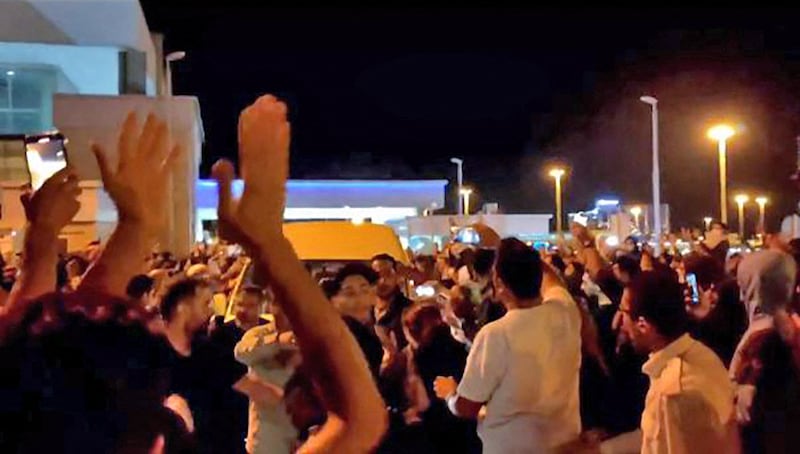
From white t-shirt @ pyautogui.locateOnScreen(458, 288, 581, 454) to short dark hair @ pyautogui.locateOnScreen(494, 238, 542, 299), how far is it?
116mm

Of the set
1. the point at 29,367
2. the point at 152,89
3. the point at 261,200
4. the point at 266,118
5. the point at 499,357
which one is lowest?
the point at 499,357

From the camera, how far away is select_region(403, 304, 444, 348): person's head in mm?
6816

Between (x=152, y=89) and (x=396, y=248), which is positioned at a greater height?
(x=152, y=89)

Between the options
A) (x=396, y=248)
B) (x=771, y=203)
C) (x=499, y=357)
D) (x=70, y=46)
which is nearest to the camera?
(x=499, y=357)

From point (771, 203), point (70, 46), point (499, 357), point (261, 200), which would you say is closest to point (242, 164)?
point (261, 200)

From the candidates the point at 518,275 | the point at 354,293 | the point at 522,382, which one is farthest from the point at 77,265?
the point at 522,382

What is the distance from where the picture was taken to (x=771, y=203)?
8625 cm

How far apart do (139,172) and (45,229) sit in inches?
11.9

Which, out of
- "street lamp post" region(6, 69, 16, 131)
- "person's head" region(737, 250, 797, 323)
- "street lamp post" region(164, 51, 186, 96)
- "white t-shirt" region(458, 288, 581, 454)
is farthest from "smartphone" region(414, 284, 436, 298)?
"street lamp post" region(6, 69, 16, 131)

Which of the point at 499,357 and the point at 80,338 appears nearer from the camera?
the point at 80,338

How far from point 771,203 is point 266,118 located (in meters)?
88.3

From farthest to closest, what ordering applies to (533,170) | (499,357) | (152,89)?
(533,170) < (152,89) < (499,357)

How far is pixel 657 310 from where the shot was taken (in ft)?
15.9

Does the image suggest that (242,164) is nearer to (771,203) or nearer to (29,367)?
(29,367)
